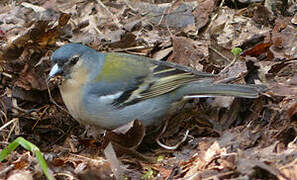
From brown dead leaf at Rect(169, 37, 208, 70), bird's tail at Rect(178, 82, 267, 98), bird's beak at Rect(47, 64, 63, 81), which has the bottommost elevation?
brown dead leaf at Rect(169, 37, 208, 70)

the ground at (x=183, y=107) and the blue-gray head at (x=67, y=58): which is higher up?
the blue-gray head at (x=67, y=58)

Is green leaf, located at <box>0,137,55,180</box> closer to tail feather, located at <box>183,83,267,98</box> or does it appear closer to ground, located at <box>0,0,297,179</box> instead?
ground, located at <box>0,0,297,179</box>

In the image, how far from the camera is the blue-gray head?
15.0 ft

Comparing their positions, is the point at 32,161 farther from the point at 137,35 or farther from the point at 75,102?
the point at 137,35

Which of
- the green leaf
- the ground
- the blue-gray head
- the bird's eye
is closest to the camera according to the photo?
the green leaf

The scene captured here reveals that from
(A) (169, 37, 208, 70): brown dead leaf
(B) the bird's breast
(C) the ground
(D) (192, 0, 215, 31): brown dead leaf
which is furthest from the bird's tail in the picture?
(D) (192, 0, 215, 31): brown dead leaf

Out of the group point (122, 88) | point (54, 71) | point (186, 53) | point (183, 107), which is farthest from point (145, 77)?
point (186, 53)

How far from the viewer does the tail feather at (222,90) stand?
435 centimetres

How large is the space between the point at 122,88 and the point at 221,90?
919 mm

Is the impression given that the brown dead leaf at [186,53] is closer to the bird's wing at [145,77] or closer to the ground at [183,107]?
the ground at [183,107]

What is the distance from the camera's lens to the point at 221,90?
4.51 meters

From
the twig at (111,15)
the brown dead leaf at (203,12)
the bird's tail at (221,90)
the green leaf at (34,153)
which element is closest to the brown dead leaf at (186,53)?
the brown dead leaf at (203,12)

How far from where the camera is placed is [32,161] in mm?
3766

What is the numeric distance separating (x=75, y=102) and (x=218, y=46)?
6.16 ft
